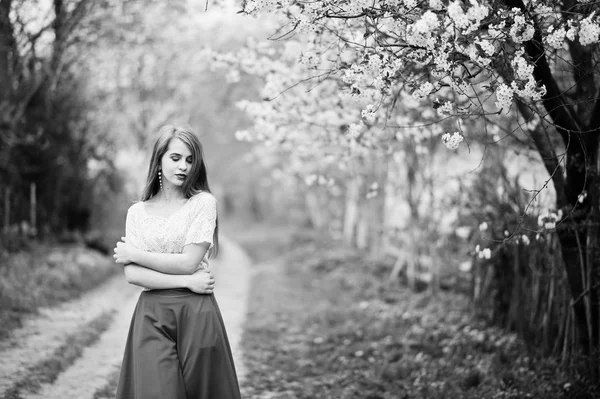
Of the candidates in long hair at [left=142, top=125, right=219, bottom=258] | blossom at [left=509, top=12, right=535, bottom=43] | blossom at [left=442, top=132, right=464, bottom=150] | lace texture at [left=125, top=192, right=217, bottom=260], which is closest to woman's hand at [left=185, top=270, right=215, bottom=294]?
lace texture at [left=125, top=192, right=217, bottom=260]

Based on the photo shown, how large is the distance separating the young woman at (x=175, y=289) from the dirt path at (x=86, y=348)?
260 centimetres

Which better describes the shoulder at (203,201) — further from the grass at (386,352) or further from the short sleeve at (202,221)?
the grass at (386,352)

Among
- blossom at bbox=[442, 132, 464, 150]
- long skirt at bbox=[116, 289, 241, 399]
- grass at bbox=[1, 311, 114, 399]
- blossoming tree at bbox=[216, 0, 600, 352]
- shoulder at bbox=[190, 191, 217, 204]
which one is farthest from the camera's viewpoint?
grass at bbox=[1, 311, 114, 399]

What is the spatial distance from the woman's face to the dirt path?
9.73 ft

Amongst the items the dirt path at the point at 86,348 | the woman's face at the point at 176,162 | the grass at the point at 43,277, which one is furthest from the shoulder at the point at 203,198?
the grass at the point at 43,277

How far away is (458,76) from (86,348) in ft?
17.4

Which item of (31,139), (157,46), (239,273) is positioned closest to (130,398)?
(31,139)

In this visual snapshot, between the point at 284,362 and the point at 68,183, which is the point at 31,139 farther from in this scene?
the point at 284,362

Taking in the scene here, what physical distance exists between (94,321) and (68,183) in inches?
267

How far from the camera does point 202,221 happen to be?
10.9 feet

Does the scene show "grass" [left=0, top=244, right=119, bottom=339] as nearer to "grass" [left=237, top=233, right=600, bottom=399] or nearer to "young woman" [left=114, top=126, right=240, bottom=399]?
"grass" [left=237, top=233, right=600, bottom=399]

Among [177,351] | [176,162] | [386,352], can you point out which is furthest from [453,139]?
[386,352]

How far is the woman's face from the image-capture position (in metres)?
3.38

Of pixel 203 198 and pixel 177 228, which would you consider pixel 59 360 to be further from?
pixel 203 198
